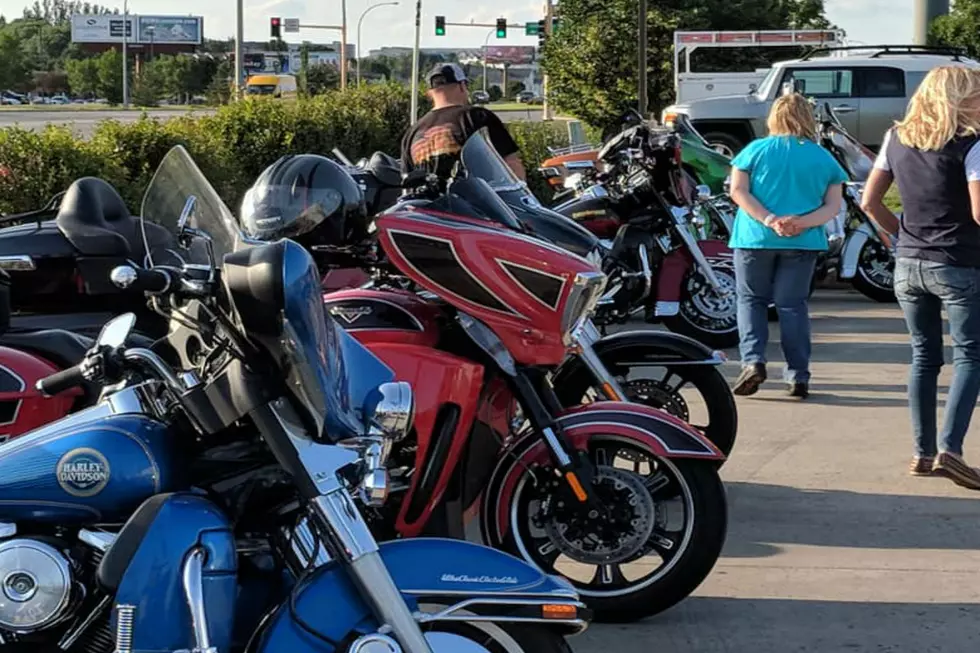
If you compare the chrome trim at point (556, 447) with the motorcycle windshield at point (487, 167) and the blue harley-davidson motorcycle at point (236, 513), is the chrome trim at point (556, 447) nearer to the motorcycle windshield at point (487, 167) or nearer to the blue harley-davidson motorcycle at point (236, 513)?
the motorcycle windshield at point (487, 167)

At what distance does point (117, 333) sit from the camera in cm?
283

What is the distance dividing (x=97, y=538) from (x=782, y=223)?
507 centimetres

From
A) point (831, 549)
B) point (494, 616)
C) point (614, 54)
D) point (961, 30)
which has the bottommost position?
point (831, 549)

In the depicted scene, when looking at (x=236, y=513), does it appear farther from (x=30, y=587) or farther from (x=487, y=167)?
(x=487, y=167)

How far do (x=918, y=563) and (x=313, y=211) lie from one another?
256cm

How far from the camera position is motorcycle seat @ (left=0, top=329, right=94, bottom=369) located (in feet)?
13.7

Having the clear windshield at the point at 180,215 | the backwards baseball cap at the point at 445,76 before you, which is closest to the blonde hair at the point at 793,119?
the backwards baseball cap at the point at 445,76

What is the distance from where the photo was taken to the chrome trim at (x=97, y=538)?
2.73 m

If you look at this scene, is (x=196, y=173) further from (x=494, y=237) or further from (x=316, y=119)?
(x=316, y=119)

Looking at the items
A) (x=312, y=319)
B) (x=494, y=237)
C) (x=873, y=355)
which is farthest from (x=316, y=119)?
(x=312, y=319)

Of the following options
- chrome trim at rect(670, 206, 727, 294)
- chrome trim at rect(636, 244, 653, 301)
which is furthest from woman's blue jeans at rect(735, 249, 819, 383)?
chrome trim at rect(670, 206, 727, 294)

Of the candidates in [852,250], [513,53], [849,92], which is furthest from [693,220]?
[513,53]

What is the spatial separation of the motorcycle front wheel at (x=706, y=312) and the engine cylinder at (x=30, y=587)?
6.50m

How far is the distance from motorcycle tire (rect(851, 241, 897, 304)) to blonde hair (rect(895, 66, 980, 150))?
5349 millimetres
